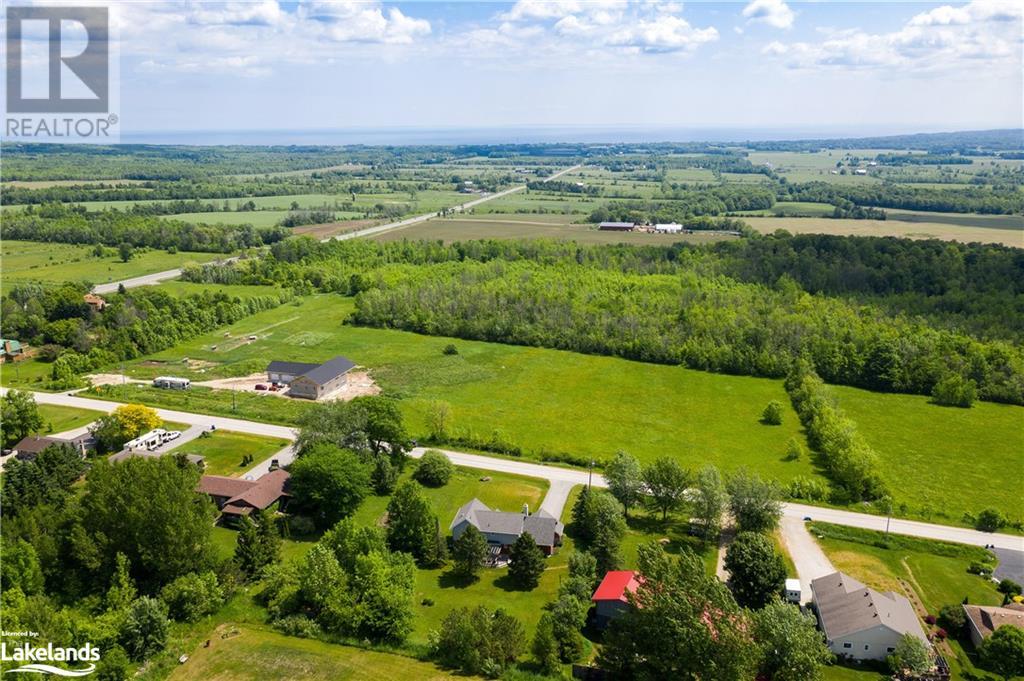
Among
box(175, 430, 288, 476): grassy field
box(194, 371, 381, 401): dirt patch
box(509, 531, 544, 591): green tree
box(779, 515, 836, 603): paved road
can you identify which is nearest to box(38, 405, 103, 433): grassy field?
box(194, 371, 381, 401): dirt patch

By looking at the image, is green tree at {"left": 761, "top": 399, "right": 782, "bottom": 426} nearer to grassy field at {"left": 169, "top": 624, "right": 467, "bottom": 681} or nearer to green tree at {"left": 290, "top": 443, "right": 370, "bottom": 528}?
green tree at {"left": 290, "top": 443, "right": 370, "bottom": 528}

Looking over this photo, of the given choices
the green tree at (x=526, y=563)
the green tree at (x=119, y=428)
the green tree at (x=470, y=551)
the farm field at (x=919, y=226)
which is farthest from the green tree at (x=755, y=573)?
the farm field at (x=919, y=226)

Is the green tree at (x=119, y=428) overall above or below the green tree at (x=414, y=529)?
above

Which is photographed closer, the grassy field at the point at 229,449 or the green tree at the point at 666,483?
the green tree at the point at 666,483

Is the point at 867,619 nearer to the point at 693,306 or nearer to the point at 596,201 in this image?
the point at 693,306

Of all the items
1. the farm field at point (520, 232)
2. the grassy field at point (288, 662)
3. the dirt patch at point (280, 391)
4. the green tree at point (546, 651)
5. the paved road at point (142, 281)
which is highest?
the farm field at point (520, 232)

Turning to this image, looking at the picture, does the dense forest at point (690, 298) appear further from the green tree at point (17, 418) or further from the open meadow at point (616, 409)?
the green tree at point (17, 418)

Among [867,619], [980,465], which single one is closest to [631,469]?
[867,619]

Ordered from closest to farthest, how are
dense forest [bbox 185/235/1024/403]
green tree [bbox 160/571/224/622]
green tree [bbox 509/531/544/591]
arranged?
green tree [bbox 160/571/224/622] → green tree [bbox 509/531/544/591] → dense forest [bbox 185/235/1024/403]
